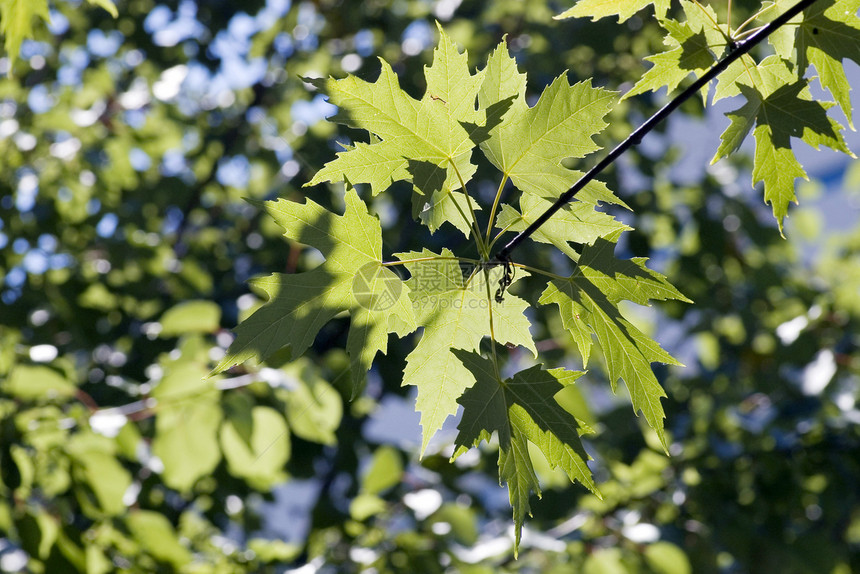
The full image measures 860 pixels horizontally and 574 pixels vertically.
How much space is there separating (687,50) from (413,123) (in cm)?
31

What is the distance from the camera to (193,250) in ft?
10.6

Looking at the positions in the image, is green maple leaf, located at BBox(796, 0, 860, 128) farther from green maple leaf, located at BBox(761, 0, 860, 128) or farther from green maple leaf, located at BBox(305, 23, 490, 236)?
green maple leaf, located at BBox(305, 23, 490, 236)

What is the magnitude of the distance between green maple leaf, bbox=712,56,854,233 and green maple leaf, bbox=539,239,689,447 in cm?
16

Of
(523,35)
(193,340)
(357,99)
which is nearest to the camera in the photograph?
(357,99)

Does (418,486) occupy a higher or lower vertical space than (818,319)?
lower

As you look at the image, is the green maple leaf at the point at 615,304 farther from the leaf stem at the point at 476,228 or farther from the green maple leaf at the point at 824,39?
the green maple leaf at the point at 824,39

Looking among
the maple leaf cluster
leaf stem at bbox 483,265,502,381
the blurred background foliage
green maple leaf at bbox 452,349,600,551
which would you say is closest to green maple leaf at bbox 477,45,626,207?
the maple leaf cluster

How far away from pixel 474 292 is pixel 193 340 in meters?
1.13

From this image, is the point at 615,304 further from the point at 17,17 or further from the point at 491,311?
the point at 17,17

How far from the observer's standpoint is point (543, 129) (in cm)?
79

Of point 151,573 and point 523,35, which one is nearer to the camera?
point 151,573

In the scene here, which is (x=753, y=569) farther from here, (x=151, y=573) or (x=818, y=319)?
(x=151, y=573)

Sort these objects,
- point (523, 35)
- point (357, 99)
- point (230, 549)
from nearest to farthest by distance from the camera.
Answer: point (357, 99) < point (230, 549) < point (523, 35)

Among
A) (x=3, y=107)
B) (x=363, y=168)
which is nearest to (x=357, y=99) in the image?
(x=363, y=168)
